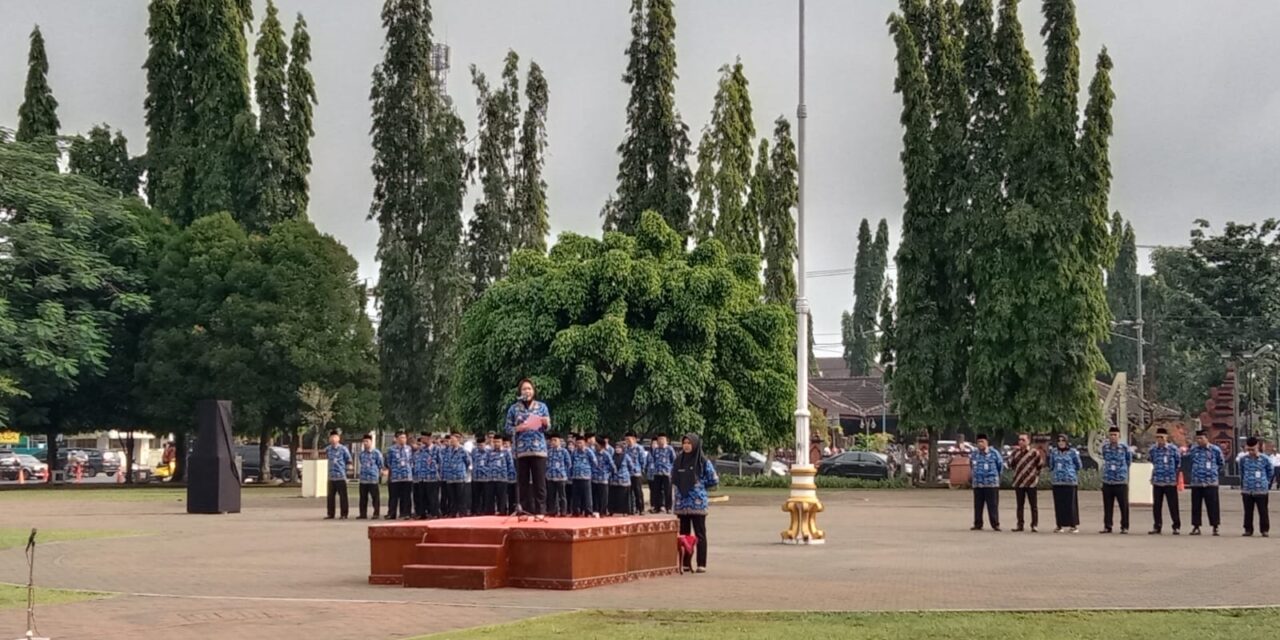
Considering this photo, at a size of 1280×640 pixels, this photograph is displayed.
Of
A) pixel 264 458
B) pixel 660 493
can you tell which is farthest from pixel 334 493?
pixel 264 458

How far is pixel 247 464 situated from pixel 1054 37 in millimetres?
33144

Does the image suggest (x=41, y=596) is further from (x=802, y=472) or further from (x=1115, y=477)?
(x=1115, y=477)

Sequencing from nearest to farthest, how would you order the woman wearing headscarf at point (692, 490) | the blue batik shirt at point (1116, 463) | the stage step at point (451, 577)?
the stage step at point (451, 577) → the woman wearing headscarf at point (692, 490) → the blue batik shirt at point (1116, 463)

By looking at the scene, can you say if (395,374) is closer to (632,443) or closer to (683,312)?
(683,312)

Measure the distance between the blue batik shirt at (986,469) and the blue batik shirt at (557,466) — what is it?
305 inches

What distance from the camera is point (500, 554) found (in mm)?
16016

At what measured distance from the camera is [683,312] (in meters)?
38.8

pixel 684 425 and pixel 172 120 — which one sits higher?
pixel 172 120

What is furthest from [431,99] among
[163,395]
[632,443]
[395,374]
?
[632,443]

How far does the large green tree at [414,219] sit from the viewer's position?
176 ft

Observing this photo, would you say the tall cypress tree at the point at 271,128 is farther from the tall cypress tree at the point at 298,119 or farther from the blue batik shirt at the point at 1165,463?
the blue batik shirt at the point at 1165,463

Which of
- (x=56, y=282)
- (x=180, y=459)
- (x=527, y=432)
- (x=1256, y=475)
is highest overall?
(x=56, y=282)

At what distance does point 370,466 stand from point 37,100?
37.0 m

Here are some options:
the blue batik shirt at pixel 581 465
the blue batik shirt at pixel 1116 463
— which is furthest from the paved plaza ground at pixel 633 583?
the blue batik shirt at pixel 581 465
